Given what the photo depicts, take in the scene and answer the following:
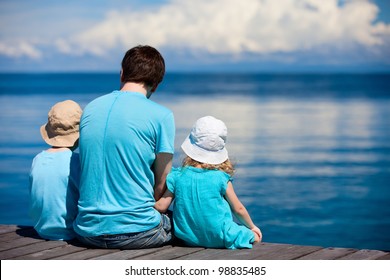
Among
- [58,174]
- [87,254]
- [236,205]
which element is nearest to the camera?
[87,254]

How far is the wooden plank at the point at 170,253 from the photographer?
158 inches

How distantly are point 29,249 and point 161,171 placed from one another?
973mm

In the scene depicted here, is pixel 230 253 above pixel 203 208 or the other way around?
the other way around

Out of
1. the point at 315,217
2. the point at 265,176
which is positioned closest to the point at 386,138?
the point at 265,176

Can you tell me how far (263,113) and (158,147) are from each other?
847 inches

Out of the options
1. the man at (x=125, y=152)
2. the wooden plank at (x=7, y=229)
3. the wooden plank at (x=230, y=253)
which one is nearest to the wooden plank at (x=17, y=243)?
the wooden plank at (x=7, y=229)

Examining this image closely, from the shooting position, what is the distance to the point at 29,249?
4.29m

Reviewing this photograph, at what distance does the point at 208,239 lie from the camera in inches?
165

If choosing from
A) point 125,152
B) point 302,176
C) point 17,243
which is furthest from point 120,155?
point 302,176

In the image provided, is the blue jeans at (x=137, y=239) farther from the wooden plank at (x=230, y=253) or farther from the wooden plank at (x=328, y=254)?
the wooden plank at (x=328, y=254)

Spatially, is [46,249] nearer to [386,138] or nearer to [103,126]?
[103,126]

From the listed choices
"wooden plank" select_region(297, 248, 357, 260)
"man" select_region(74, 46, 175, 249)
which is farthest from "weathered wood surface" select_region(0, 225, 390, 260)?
"man" select_region(74, 46, 175, 249)

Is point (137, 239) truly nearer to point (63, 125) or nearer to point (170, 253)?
point (170, 253)

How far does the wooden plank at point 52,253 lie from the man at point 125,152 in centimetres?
21
